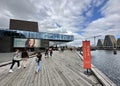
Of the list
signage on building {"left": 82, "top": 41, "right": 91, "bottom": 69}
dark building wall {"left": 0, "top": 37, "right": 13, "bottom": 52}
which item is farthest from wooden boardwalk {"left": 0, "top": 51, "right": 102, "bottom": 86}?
dark building wall {"left": 0, "top": 37, "right": 13, "bottom": 52}

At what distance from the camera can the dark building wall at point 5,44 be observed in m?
55.2

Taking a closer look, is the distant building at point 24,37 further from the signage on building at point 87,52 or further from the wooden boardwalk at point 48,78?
the signage on building at point 87,52

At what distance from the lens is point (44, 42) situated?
71.3 meters

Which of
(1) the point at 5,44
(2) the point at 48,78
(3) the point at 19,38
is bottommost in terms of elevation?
(2) the point at 48,78

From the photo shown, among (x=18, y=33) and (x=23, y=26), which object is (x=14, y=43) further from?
(x=23, y=26)

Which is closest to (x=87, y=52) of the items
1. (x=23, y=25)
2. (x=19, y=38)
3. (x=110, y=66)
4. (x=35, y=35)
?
(x=110, y=66)

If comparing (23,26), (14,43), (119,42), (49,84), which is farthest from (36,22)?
(119,42)

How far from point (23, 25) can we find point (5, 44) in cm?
2203

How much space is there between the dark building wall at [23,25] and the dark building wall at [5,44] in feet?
52.5

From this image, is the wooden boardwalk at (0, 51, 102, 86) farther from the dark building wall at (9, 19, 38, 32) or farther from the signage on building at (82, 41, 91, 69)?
the dark building wall at (9, 19, 38, 32)

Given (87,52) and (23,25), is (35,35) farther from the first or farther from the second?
(87,52)

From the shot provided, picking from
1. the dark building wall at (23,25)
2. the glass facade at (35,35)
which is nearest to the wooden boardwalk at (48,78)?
the glass facade at (35,35)

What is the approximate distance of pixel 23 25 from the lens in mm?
75812

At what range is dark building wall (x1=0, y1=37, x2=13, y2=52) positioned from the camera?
181 feet
